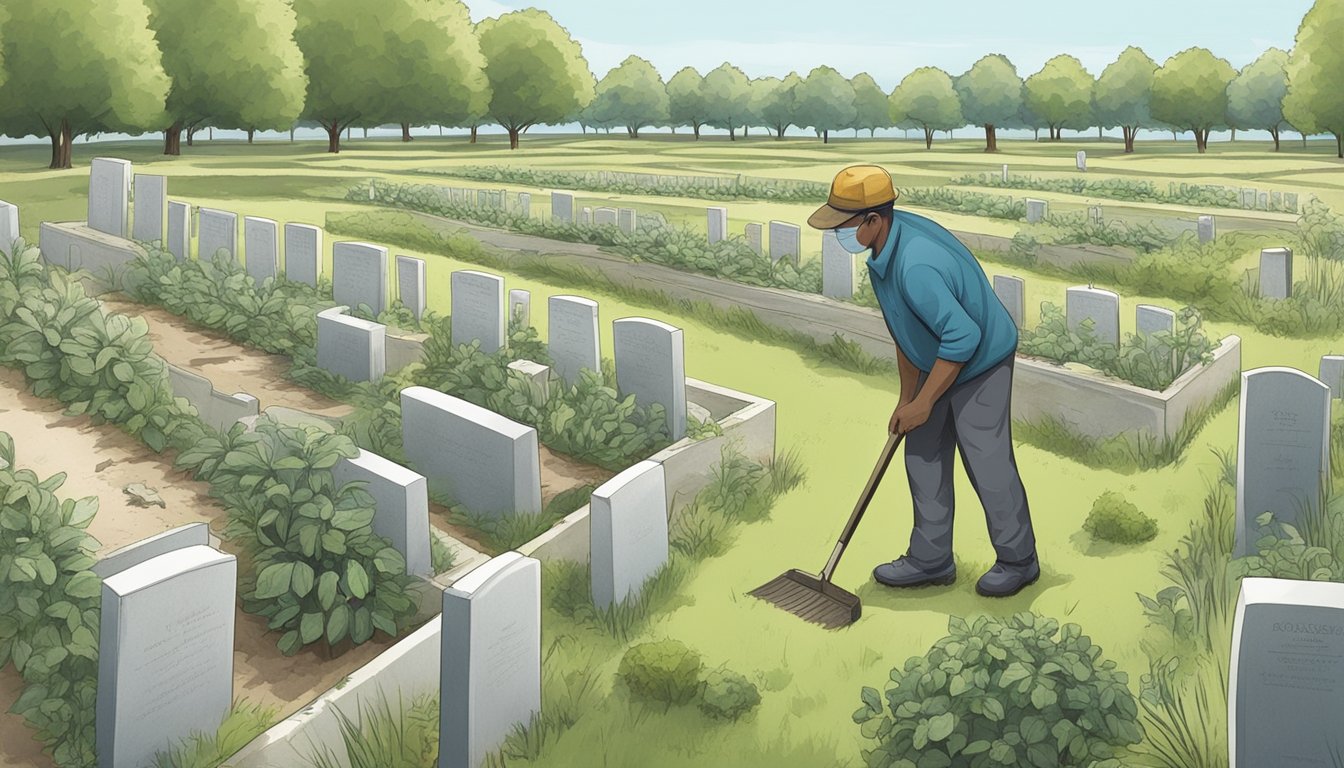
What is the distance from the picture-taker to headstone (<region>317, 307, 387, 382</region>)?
331 inches

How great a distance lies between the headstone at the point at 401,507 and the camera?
17.1 ft

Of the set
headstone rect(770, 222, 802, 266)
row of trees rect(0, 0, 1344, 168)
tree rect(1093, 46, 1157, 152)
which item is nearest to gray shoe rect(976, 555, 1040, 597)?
headstone rect(770, 222, 802, 266)

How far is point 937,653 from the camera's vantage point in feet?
13.0

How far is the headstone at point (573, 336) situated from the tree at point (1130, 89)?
4920 cm

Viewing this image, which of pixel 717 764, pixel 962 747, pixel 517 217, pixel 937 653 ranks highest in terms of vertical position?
pixel 517 217

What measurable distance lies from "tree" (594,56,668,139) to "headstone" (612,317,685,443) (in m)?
56.2

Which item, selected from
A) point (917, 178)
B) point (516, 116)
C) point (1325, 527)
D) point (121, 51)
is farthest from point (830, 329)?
point (516, 116)

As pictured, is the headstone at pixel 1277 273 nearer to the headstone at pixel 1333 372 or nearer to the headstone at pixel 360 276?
the headstone at pixel 1333 372

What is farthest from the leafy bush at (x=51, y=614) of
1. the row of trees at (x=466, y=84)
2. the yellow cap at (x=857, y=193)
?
the row of trees at (x=466, y=84)

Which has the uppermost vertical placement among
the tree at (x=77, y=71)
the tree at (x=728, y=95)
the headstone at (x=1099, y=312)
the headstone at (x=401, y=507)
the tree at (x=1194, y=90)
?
the tree at (x=728, y=95)

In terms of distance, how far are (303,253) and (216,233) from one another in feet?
3.77

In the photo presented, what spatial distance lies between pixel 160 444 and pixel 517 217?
381 inches

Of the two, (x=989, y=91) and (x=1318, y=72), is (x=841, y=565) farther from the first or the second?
(x=989, y=91)

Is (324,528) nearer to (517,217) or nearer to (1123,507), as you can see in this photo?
(1123,507)
